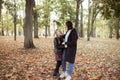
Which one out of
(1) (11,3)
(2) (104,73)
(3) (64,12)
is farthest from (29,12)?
(3) (64,12)

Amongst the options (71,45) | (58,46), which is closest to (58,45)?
(58,46)

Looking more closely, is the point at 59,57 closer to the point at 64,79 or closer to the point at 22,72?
the point at 64,79

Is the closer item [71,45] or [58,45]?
[71,45]

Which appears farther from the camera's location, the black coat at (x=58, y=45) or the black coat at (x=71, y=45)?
the black coat at (x=58, y=45)

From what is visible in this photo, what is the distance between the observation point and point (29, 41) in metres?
14.5

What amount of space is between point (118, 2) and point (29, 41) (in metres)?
7.55

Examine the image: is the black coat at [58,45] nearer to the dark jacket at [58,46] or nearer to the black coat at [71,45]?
the dark jacket at [58,46]

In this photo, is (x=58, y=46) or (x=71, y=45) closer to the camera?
(x=71, y=45)

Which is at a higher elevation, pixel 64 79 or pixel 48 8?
pixel 48 8

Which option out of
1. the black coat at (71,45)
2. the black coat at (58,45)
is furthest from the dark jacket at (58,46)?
the black coat at (71,45)

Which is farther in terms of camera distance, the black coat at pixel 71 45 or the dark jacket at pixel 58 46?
the dark jacket at pixel 58 46

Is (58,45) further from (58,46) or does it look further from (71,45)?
(71,45)

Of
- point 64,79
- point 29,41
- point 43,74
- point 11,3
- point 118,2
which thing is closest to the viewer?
point 64,79

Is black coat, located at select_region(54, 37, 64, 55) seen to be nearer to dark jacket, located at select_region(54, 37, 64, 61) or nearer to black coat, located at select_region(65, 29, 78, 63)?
dark jacket, located at select_region(54, 37, 64, 61)
